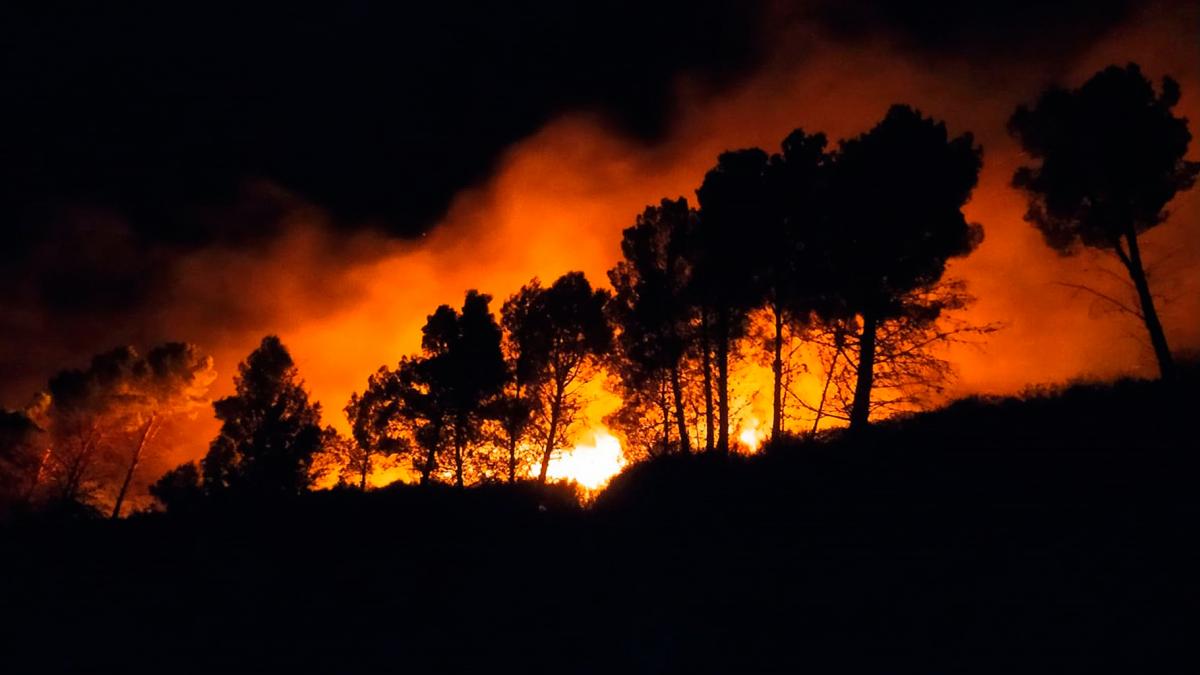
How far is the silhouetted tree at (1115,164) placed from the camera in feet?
57.0

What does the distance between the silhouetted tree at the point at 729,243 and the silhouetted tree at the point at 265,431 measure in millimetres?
18755

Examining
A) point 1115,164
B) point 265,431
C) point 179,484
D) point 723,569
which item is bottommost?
point 723,569

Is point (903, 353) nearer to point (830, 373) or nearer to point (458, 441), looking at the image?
point (830, 373)

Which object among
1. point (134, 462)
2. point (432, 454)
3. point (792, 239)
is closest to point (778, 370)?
point (792, 239)

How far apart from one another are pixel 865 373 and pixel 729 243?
621 cm

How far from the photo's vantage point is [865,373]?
1742 cm

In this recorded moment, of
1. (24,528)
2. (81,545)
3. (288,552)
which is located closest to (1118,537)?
(288,552)

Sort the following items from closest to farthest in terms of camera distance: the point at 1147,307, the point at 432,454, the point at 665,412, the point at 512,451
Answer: the point at 1147,307 < the point at 665,412 < the point at 512,451 < the point at 432,454

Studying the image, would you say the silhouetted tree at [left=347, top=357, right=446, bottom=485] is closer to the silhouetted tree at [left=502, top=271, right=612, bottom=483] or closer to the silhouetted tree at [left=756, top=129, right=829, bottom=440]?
the silhouetted tree at [left=502, top=271, right=612, bottom=483]

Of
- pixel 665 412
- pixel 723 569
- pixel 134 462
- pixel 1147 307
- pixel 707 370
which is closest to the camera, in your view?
pixel 723 569

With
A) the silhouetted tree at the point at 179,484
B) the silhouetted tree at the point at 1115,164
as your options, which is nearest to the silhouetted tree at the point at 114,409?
the silhouetted tree at the point at 179,484

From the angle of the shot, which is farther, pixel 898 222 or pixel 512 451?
pixel 512 451

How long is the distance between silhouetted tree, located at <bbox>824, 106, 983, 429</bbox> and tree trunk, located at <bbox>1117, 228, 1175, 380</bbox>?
4422 mm

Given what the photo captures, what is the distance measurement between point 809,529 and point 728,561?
142 cm
